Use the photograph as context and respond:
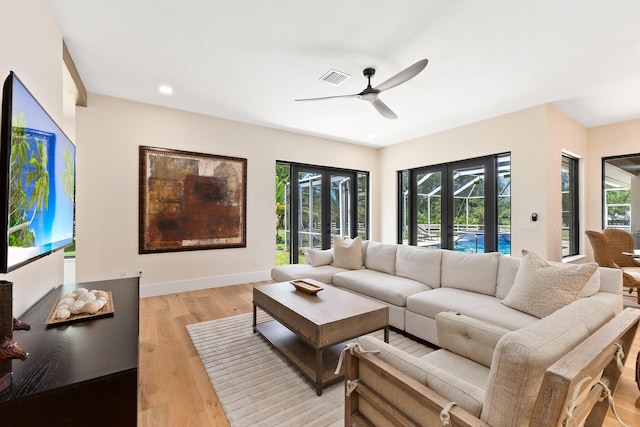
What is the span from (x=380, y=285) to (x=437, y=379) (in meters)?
2.10

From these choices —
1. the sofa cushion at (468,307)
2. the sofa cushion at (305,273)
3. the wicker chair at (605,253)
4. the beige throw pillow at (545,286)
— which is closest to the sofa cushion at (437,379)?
the sofa cushion at (468,307)

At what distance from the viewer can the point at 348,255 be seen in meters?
4.07

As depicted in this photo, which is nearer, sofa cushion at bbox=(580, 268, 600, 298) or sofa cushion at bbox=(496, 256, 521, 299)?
sofa cushion at bbox=(580, 268, 600, 298)

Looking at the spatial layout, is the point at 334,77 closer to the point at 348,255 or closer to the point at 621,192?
the point at 348,255

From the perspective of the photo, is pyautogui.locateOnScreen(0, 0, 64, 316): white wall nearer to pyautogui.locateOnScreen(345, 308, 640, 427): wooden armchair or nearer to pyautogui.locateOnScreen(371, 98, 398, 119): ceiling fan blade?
pyautogui.locateOnScreen(345, 308, 640, 427): wooden armchair

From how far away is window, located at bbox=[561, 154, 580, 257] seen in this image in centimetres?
498

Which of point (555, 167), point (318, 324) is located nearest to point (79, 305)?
point (318, 324)

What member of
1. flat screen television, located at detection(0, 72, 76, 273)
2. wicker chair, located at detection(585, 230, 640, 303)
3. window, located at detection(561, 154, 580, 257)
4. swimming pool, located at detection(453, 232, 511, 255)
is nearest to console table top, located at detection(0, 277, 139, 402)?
flat screen television, located at detection(0, 72, 76, 273)

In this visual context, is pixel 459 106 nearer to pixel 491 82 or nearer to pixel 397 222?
pixel 491 82

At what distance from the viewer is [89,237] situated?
3.74 m

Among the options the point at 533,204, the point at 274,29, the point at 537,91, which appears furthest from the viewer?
the point at 533,204

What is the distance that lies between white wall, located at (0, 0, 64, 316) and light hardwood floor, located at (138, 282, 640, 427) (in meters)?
0.93

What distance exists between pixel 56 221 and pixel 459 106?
15.4ft

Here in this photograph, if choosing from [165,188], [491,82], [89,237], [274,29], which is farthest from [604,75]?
[89,237]
